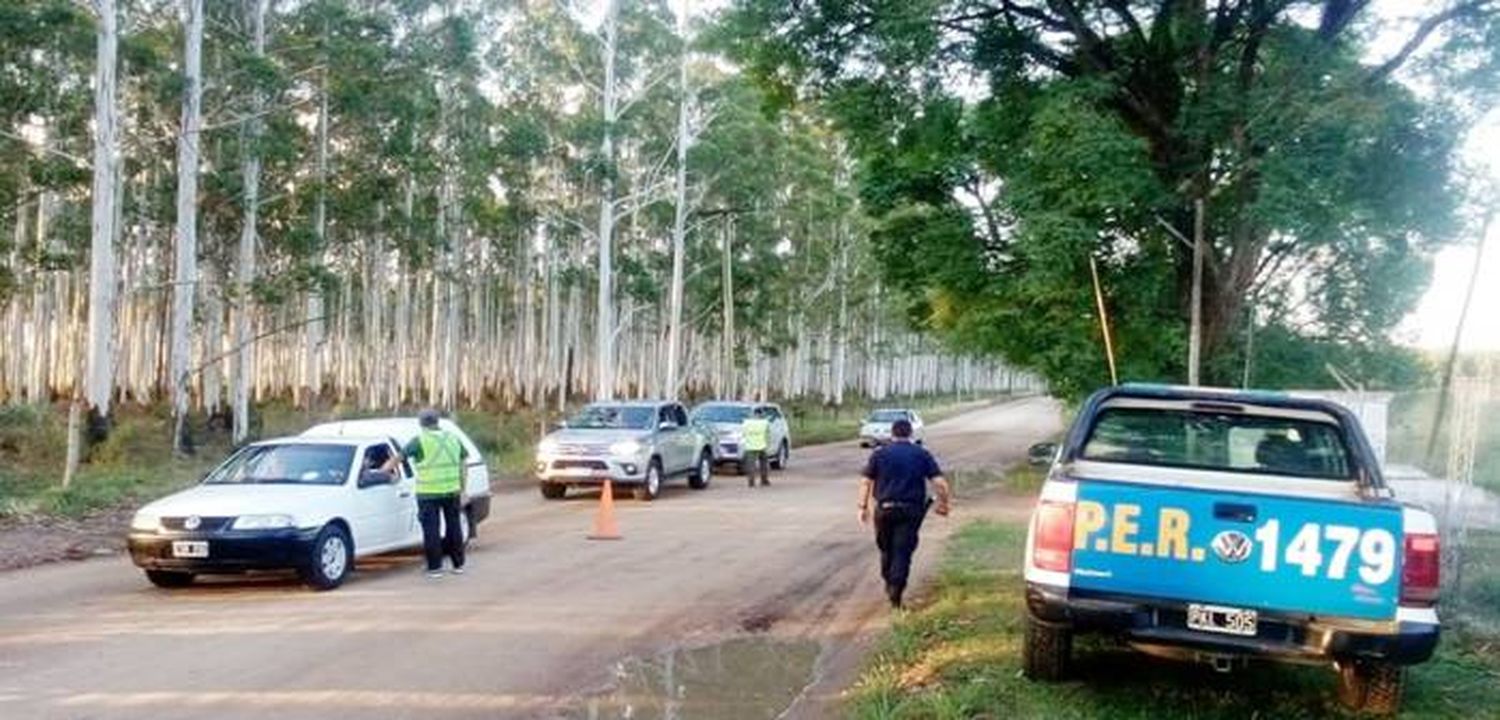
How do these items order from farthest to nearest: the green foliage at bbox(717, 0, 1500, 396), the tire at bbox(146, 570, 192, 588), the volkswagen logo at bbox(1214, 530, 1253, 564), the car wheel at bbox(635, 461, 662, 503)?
the car wheel at bbox(635, 461, 662, 503), the green foliage at bbox(717, 0, 1500, 396), the tire at bbox(146, 570, 192, 588), the volkswagen logo at bbox(1214, 530, 1253, 564)

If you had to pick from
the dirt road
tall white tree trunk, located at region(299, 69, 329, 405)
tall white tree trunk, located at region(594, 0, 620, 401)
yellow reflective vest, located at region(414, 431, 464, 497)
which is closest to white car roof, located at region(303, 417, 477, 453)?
yellow reflective vest, located at region(414, 431, 464, 497)

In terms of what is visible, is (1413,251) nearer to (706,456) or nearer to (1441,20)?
(1441,20)

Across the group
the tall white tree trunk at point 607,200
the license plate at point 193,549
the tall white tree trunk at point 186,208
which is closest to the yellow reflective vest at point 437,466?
the license plate at point 193,549

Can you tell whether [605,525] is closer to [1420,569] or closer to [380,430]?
[380,430]

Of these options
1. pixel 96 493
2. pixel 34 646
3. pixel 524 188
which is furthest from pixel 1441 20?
pixel 524 188

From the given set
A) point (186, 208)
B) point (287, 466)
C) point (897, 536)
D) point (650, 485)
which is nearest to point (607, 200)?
point (186, 208)

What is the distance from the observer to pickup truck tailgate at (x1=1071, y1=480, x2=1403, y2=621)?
678 cm

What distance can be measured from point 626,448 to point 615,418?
1.49 meters

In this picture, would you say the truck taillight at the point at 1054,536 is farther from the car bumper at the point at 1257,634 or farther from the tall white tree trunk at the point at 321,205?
the tall white tree trunk at the point at 321,205

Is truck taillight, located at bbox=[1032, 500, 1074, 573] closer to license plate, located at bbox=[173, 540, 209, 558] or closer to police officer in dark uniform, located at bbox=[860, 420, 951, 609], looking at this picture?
police officer in dark uniform, located at bbox=[860, 420, 951, 609]

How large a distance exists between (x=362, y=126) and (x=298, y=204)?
3.93 m

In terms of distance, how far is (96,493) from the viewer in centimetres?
1925

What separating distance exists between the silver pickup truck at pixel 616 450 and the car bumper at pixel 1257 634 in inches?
597

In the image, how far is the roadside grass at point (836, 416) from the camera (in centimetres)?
4934
